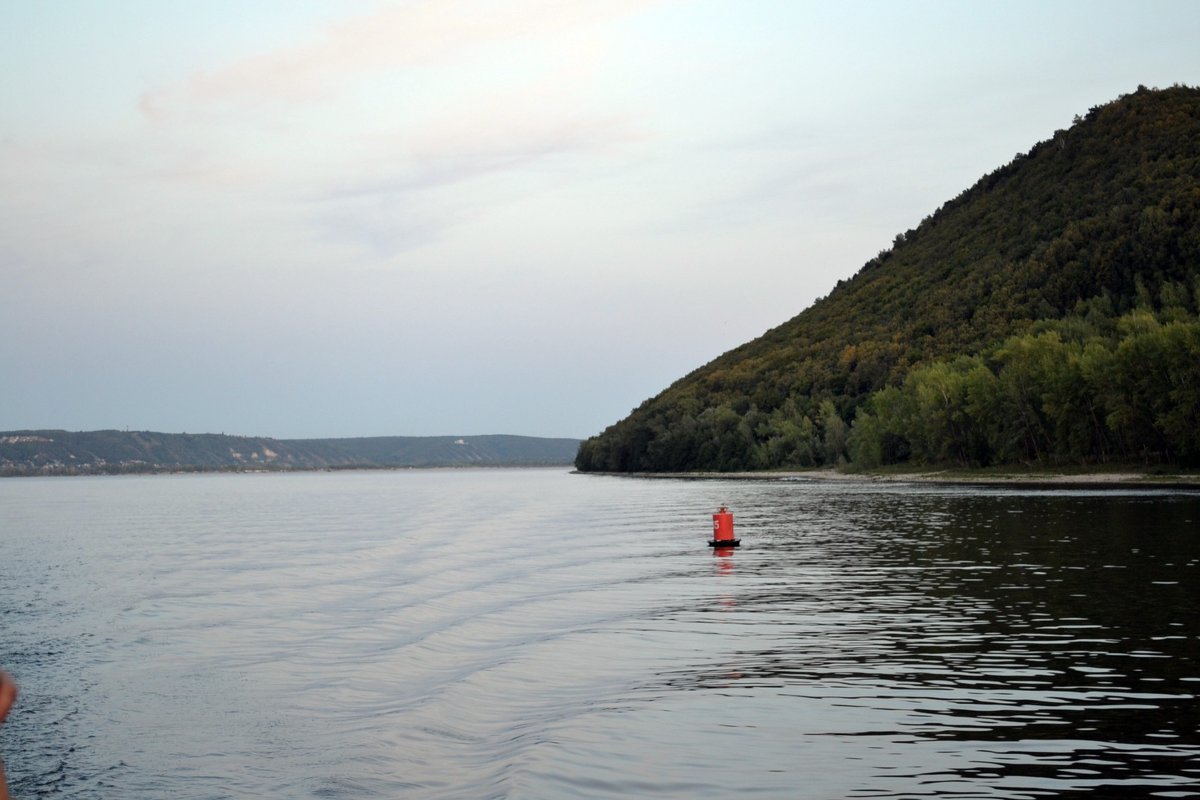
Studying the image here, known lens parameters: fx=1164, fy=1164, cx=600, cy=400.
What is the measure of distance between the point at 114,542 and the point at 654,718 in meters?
61.4

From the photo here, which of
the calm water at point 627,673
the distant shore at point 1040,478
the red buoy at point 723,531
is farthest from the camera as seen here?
the distant shore at point 1040,478

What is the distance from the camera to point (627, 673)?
77.6 feet

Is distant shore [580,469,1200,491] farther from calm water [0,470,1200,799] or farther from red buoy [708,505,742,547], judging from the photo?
calm water [0,470,1200,799]

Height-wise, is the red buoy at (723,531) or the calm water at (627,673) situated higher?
the red buoy at (723,531)

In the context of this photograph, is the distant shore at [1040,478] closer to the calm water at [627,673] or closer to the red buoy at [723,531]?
the red buoy at [723,531]

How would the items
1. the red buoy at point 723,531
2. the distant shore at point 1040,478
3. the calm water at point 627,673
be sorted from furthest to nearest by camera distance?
the distant shore at point 1040,478 < the red buoy at point 723,531 < the calm water at point 627,673

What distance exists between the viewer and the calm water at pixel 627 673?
1586 cm

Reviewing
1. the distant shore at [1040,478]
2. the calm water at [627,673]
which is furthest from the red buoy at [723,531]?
the distant shore at [1040,478]

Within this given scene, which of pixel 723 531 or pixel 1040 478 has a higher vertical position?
pixel 1040 478

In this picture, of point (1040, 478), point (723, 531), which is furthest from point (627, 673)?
point (1040, 478)

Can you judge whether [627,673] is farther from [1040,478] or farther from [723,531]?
[1040,478]

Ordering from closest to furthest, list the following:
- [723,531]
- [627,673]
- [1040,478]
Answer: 1. [627,673]
2. [723,531]
3. [1040,478]

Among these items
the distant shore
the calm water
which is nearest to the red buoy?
the calm water

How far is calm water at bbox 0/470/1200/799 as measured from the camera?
15.9m
